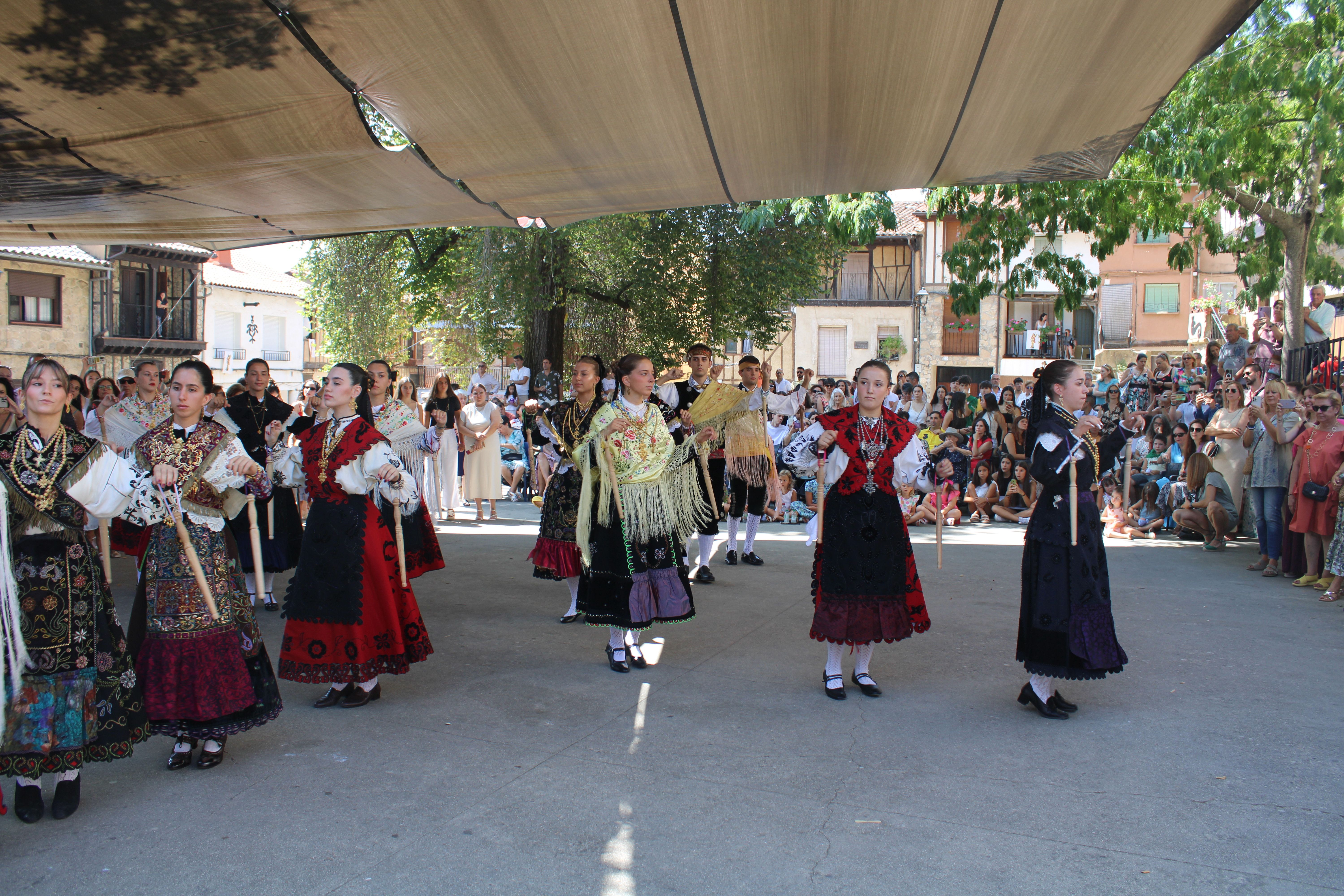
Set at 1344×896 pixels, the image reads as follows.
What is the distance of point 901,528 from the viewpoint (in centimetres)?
535

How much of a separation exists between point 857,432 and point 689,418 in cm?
184

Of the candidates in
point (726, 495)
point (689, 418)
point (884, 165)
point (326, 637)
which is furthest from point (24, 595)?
point (726, 495)

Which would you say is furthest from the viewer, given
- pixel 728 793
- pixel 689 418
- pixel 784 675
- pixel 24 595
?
pixel 689 418

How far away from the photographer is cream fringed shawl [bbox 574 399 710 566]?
5.77 m

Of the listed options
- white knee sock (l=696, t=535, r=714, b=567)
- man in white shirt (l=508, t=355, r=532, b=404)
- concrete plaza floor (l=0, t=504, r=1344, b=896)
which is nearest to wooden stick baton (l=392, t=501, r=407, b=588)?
concrete plaza floor (l=0, t=504, r=1344, b=896)

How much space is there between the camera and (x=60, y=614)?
146 inches

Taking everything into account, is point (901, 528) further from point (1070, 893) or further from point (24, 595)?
point (24, 595)

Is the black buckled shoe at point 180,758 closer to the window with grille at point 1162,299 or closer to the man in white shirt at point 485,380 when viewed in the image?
the man in white shirt at point 485,380

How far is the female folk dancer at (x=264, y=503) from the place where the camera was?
7086mm

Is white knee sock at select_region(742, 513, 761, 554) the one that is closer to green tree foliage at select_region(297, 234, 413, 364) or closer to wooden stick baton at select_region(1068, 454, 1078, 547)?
wooden stick baton at select_region(1068, 454, 1078, 547)

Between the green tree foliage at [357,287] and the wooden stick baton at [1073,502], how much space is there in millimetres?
15793

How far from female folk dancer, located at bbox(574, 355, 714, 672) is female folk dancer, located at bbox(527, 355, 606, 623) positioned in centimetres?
61

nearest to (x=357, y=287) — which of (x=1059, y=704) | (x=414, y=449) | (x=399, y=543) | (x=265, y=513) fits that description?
(x=414, y=449)

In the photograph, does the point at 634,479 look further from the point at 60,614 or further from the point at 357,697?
the point at 60,614
